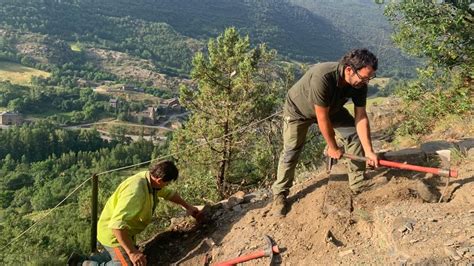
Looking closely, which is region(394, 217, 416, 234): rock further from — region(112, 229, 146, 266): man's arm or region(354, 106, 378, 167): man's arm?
region(112, 229, 146, 266): man's arm

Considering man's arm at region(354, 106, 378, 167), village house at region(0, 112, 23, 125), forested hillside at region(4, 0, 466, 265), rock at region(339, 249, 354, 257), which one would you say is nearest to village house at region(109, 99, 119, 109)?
forested hillside at region(4, 0, 466, 265)

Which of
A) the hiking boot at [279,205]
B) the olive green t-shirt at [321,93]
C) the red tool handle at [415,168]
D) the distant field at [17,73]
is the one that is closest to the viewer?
the red tool handle at [415,168]

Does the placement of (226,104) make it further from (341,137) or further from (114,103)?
(114,103)

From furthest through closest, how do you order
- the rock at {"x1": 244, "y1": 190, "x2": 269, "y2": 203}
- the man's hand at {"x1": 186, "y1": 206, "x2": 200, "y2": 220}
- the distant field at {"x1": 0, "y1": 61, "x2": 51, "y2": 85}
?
the distant field at {"x1": 0, "y1": 61, "x2": 51, "y2": 85} < the rock at {"x1": 244, "y1": 190, "x2": 269, "y2": 203} < the man's hand at {"x1": 186, "y1": 206, "x2": 200, "y2": 220}

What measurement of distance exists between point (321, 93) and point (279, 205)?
1528 mm

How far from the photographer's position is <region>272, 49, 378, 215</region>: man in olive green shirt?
3885 millimetres

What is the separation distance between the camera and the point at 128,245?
418 centimetres

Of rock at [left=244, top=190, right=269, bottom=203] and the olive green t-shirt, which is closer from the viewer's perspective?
the olive green t-shirt

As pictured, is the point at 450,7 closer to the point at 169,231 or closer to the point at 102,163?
the point at 169,231

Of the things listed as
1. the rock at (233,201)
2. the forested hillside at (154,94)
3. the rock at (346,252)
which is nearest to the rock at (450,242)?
the rock at (346,252)

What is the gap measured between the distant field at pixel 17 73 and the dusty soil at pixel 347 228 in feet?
351

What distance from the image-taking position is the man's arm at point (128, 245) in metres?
4.12

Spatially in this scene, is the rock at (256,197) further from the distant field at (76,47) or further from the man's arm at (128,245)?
the distant field at (76,47)

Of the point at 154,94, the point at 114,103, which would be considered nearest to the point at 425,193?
the point at 114,103
